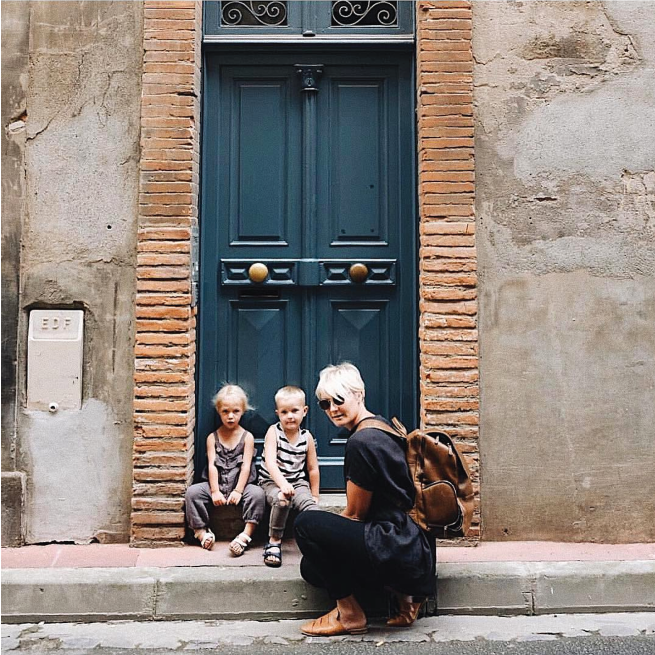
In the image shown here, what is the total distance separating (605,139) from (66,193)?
3.40 meters

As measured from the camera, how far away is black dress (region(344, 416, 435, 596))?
411 cm

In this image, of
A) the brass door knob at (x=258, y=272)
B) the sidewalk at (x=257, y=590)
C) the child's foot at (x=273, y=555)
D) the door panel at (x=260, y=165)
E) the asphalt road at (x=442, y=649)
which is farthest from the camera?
the door panel at (x=260, y=165)

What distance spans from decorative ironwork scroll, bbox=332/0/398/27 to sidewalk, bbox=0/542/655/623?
11.5 ft

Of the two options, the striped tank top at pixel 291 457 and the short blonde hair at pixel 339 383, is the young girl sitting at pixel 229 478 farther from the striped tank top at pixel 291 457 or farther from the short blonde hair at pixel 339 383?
the short blonde hair at pixel 339 383

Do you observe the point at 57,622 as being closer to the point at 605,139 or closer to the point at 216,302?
the point at 216,302

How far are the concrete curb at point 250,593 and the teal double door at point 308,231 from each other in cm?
106

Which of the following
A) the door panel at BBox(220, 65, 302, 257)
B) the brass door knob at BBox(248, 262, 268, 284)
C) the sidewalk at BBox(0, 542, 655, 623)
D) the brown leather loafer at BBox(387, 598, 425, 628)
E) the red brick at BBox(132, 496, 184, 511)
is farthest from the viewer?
the door panel at BBox(220, 65, 302, 257)

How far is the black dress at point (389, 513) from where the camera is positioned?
411 cm

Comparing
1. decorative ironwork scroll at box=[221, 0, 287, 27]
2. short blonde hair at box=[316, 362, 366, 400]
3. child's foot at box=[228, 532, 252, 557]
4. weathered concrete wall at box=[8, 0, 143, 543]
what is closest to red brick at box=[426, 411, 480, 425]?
short blonde hair at box=[316, 362, 366, 400]

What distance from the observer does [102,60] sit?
213 inches

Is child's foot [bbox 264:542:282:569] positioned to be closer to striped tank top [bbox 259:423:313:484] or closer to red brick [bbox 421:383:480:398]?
striped tank top [bbox 259:423:313:484]

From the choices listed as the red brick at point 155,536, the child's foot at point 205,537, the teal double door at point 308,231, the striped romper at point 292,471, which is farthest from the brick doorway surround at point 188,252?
the striped romper at point 292,471

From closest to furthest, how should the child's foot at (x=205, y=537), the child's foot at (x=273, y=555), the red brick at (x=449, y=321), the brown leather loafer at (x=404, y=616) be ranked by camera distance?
the brown leather loafer at (x=404, y=616), the child's foot at (x=273, y=555), the child's foot at (x=205, y=537), the red brick at (x=449, y=321)

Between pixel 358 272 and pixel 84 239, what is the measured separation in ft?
5.71
